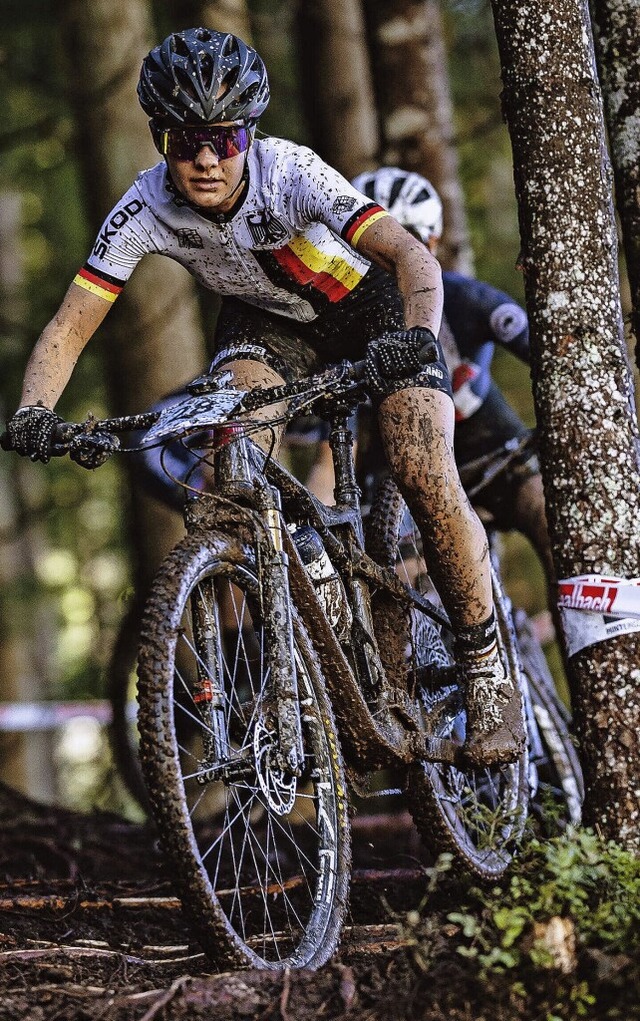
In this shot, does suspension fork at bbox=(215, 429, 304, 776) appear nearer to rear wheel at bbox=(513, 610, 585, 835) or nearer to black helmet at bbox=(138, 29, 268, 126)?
black helmet at bbox=(138, 29, 268, 126)

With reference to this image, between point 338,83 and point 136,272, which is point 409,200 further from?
point 338,83

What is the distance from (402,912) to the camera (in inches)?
196

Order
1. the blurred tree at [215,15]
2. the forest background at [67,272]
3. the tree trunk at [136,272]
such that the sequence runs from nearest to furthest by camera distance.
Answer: the tree trunk at [136,272] → the blurred tree at [215,15] → the forest background at [67,272]

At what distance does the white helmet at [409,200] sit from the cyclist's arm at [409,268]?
2338mm

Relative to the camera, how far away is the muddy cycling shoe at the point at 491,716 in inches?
187

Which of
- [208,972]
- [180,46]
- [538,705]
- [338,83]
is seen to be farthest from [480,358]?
[338,83]

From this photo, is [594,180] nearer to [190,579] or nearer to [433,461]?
[433,461]

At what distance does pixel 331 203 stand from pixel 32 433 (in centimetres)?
125

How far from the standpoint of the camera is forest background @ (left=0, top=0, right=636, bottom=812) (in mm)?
12648

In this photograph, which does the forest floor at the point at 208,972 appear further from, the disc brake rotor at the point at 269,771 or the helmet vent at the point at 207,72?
the helmet vent at the point at 207,72

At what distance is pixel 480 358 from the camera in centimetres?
658

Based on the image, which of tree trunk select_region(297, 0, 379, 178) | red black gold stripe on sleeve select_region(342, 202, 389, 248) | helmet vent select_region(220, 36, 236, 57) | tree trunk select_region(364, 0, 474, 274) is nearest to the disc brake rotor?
red black gold stripe on sleeve select_region(342, 202, 389, 248)

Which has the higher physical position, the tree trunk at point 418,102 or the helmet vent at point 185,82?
the tree trunk at point 418,102

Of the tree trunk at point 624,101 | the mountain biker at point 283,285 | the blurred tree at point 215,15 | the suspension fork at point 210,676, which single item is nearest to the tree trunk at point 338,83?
the blurred tree at point 215,15
